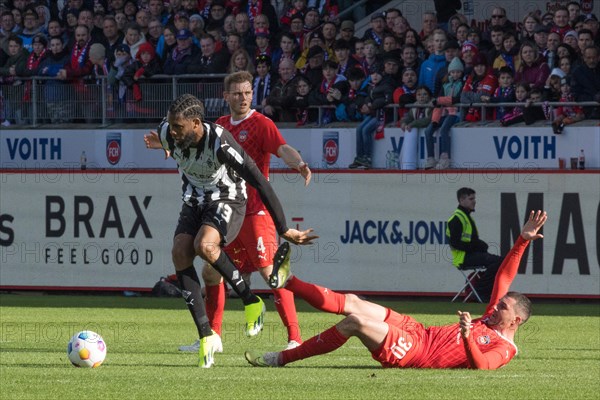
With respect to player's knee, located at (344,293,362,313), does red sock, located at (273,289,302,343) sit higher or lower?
lower

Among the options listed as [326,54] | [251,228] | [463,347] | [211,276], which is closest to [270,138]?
[251,228]

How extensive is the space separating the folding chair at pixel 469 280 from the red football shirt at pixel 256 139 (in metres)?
8.03

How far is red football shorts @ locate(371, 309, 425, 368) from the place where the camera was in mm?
9930

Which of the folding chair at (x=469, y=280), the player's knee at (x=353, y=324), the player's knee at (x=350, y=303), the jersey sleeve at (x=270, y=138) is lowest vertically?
the folding chair at (x=469, y=280)

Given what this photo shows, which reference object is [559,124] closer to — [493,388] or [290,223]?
[290,223]

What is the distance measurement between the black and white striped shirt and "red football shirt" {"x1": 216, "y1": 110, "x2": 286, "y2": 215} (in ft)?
3.28

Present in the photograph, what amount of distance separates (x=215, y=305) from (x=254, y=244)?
65 cm

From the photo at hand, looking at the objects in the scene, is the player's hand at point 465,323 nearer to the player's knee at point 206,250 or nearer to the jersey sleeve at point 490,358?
the jersey sleeve at point 490,358

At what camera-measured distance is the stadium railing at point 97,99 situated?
22188 millimetres

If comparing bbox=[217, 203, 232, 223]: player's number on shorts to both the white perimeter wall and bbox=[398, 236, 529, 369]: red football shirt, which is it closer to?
bbox=[398, 236, 529, 369]: red football shirt

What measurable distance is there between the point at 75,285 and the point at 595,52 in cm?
901

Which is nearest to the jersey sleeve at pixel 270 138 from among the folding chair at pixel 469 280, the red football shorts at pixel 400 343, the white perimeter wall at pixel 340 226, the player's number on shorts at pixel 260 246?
the player's number on shorts at pixel 260 246

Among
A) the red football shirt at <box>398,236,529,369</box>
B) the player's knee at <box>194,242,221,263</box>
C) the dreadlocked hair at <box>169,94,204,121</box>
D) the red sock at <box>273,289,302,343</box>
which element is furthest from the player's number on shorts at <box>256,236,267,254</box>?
the red football shirt at <box>398,236,529,369</box>

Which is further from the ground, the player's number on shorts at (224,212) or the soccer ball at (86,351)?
the player's number on shorts at (224,212)
